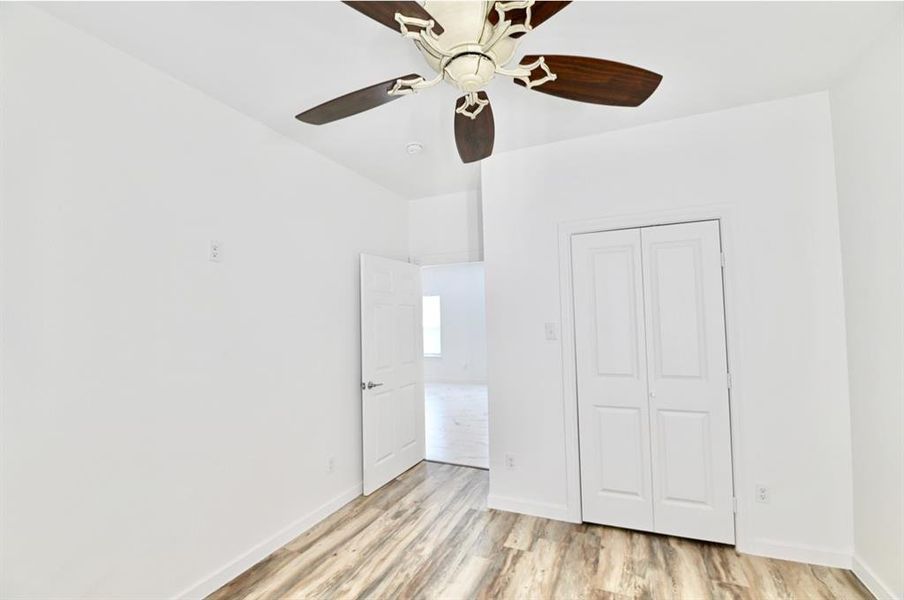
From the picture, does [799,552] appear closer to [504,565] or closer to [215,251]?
[504,565]

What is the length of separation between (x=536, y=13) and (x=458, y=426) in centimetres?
486

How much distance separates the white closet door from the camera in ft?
8.32

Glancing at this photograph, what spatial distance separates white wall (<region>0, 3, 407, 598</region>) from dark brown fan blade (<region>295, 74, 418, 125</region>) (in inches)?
38.5

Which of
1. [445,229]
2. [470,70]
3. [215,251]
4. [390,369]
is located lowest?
[390,369]

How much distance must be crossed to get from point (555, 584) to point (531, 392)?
118 cm

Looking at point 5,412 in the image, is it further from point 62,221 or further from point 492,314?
point 492,314

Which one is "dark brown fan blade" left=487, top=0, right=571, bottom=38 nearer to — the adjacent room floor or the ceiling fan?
the ceiling fan

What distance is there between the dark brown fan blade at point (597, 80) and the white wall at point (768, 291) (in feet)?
4.45

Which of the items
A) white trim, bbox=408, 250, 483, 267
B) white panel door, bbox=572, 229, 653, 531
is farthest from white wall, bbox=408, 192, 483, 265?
white panel door, bbox=572, 229, 653, 531

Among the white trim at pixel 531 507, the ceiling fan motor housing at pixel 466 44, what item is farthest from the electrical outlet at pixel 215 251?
the white trim at pixel 531 507

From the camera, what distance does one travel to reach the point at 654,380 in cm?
269

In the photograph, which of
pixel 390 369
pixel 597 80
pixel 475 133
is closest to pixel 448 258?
pixel 390 369

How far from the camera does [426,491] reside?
339cm

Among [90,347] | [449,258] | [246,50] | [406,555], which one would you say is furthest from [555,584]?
[246,50]
